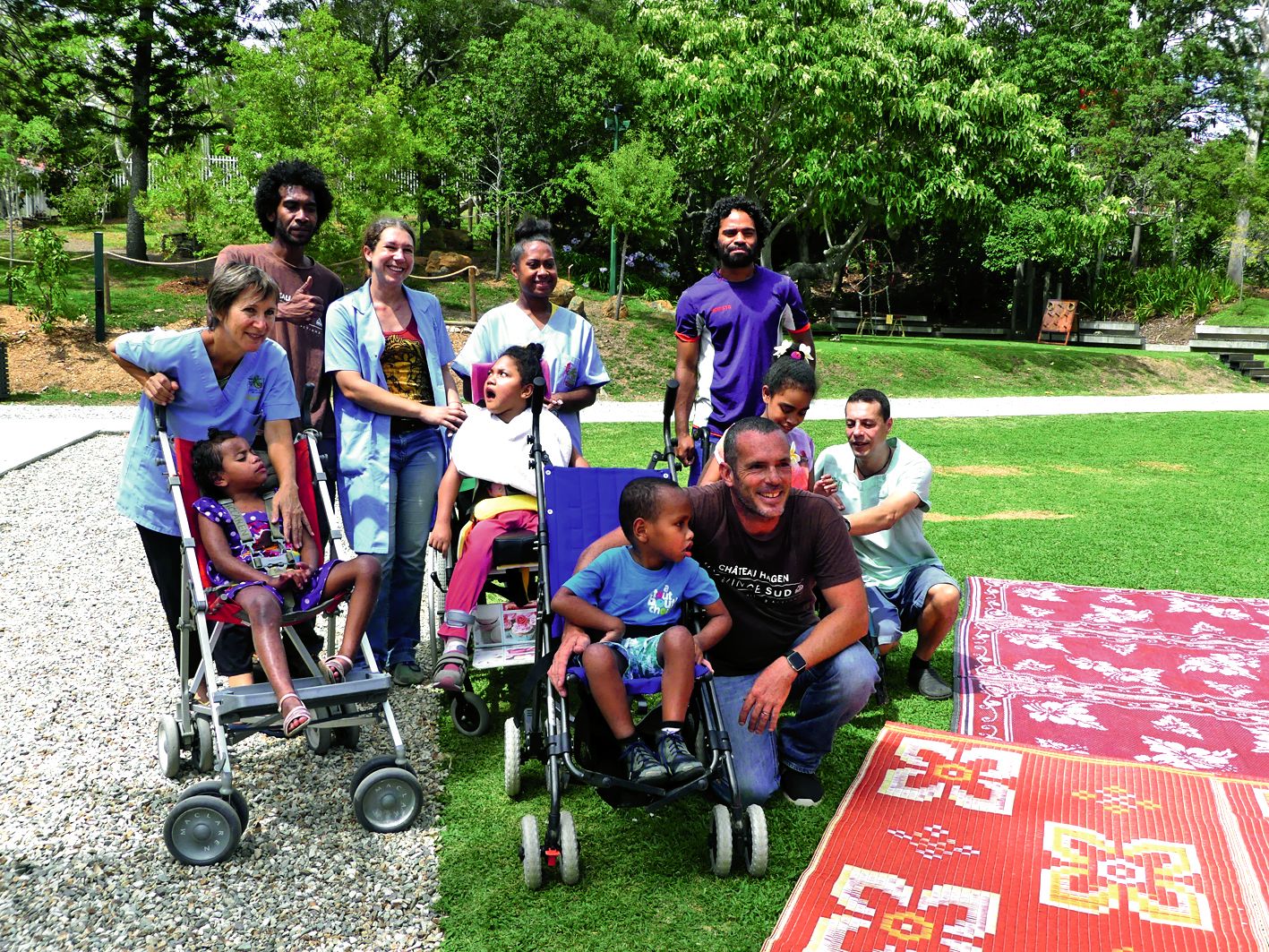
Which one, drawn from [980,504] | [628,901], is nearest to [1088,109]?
[980,504]

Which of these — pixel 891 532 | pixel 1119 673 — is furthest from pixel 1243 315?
pixel 891 532

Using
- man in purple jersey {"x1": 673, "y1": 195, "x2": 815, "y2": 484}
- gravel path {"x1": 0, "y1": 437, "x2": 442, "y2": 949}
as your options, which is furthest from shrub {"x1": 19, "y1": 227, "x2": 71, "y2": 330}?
man in purple jersey {"x1": 673, "y1": 195, "x2": 815, "y2": 484}

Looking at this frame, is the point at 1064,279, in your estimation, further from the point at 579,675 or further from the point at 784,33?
the point at 579,675

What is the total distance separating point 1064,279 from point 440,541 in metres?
30.0

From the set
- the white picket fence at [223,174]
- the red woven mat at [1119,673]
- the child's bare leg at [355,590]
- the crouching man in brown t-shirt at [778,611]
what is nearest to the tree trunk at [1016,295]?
the white picket fence at [223,174]

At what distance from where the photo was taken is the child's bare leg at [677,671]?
327cm

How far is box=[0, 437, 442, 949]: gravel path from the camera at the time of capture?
2881mm

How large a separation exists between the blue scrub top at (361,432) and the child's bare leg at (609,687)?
149cm

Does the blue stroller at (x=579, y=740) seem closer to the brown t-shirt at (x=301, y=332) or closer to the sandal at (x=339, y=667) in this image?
the sandal at (x=339, y=667)

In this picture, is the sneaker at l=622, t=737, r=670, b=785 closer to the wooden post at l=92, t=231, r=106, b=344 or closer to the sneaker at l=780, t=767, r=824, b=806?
the sneaker at l=780, t=767, r=824, b=806

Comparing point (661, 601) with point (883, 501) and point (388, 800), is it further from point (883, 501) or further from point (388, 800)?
point (883, 501)

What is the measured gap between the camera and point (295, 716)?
3273 mm

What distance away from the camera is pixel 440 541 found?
172 inches

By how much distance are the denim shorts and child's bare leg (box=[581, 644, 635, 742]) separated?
1538 mm
